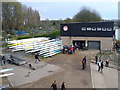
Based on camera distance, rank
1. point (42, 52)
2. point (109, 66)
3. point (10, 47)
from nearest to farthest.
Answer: point (109, 66) < point (42, 52) < point (10, 47)

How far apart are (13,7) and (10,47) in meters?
24.2

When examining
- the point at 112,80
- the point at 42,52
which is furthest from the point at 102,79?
the point at 42,52

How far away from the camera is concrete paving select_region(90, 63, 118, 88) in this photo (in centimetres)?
1137

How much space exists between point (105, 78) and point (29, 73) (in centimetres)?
695

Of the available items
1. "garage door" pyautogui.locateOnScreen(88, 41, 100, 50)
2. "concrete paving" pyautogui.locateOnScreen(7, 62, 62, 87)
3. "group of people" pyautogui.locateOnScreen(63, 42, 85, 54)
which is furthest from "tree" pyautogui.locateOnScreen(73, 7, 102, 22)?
"concrete paving" pyautogui.locateOnScreen(7, 62, 62, 87)

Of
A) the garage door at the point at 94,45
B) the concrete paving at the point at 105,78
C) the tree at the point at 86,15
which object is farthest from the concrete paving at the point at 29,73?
the tree at the point at 86,15

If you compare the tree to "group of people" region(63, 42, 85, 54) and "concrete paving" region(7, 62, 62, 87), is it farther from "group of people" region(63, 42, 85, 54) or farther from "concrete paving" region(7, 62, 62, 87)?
"concrete paving" region(7, 62, 62, 87)

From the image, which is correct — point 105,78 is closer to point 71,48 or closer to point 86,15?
point 71,48

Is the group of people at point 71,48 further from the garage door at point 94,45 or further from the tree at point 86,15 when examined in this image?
the tree at point 86,15

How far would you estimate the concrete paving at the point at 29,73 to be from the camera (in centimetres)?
1191

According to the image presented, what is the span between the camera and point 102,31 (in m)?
24.2

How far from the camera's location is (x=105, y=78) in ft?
41.9

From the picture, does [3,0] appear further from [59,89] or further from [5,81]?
[59,89]

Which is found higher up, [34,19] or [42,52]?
[34,19]
